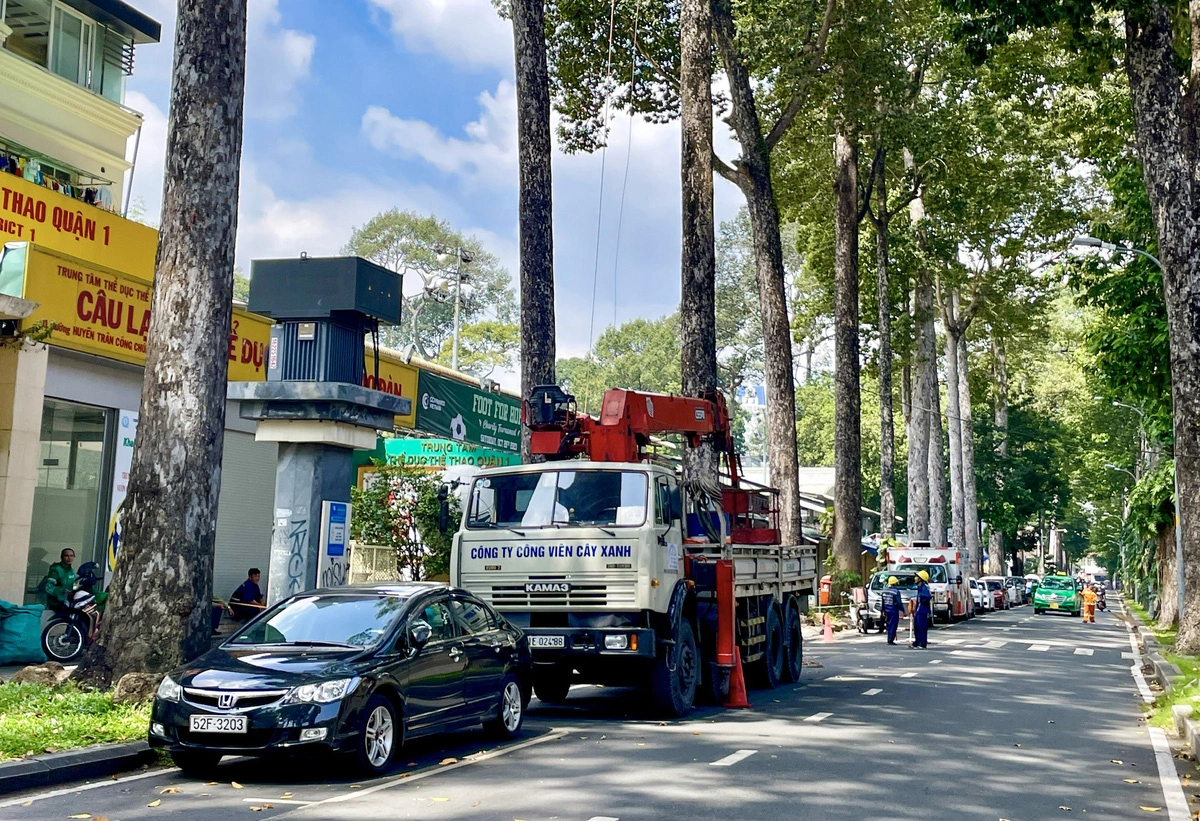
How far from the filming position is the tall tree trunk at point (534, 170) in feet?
61.3

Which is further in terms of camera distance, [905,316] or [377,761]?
[905,316]

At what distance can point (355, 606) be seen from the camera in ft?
35.3

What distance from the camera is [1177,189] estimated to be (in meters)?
21.0

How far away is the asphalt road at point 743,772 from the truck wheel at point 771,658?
769 millimetres

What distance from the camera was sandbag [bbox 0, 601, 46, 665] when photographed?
15742 mm

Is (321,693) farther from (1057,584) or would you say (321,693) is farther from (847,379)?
(1057,584)

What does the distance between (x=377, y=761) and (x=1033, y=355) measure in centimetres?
7207

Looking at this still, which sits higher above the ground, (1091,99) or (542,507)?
(1091,99)

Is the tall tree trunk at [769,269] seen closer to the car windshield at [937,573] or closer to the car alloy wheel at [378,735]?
the car windshield at [937,573]

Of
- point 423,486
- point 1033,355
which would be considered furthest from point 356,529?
point 1033,355

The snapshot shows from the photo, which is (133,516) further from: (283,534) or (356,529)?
(356,529)

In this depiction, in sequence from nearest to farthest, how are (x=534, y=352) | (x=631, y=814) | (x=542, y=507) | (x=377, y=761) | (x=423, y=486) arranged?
(x=631, y=814)
(x=377, y=761)
(x=542, y=507)
(x=534, y=352)
(x=423, y=486)

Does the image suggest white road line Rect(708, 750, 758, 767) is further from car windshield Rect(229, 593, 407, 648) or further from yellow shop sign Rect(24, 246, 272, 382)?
yellow shop sign Rect(24, 246, 272, 382)

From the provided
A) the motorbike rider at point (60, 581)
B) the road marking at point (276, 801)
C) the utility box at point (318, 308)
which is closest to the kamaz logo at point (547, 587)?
the utility box at point (318, 308)
